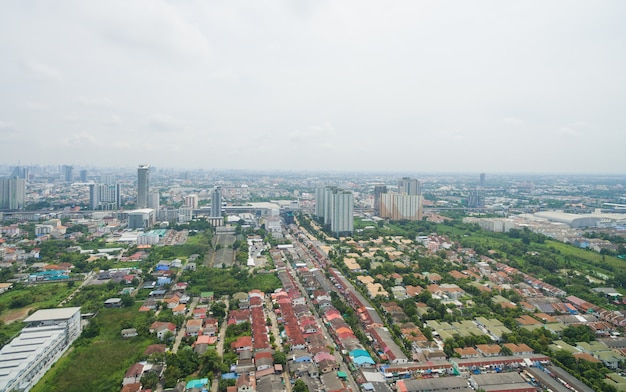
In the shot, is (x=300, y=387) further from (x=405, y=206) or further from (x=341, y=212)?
(x=405, y=206)

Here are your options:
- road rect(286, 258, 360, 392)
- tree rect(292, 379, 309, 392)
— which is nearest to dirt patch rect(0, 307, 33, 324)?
road rect(286, 258, 360, 392)

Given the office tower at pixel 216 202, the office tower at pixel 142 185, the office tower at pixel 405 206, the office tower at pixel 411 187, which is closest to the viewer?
the office tower at pixel 216 202

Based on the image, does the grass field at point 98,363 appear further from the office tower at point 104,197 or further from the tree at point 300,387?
the office tower at point 104,197

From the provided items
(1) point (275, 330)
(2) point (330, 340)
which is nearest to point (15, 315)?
(1) point (275, 330)

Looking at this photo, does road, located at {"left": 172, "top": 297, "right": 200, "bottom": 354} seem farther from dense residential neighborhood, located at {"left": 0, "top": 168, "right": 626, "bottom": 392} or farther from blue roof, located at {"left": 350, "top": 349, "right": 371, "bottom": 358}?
blue roof, located at {"left": 350, "top": 349, "right": 371, "bottom": 358}

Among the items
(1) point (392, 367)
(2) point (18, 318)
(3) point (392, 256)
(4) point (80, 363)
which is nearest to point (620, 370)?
(1) point (392, 367)

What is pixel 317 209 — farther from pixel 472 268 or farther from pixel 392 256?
pixel 472 268

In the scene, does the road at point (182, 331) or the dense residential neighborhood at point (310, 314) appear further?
the road at point (182, 331)

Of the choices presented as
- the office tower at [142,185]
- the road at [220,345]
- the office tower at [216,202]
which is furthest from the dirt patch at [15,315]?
the office tower at [142,185]
